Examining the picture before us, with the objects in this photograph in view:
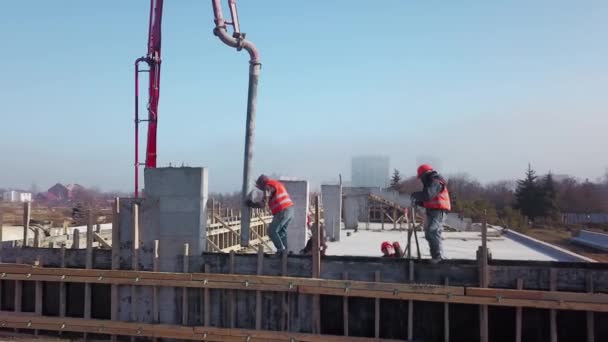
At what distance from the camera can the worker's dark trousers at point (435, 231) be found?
24.3ft

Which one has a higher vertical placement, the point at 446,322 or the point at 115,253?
the point at 115,253

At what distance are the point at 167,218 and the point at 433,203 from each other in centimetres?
400

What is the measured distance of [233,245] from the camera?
1611 cm

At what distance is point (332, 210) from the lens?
18688mm

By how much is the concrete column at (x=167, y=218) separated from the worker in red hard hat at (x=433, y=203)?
3.26m

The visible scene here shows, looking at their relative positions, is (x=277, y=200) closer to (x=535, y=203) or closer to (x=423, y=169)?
(x=423, y=169)

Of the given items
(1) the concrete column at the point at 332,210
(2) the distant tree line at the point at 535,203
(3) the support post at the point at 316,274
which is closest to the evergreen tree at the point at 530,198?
(2) the distant tree line at the point at 535,203

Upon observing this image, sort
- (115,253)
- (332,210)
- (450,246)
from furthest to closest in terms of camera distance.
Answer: (332,210) → (450,246) → (115,253)

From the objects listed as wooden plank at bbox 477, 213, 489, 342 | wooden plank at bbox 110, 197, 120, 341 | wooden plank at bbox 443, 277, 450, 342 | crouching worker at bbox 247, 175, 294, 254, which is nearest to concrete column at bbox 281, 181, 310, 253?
crouching worker at bbox 247, 175, 294, 254

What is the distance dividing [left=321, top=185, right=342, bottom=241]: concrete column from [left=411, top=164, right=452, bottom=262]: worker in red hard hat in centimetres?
1104

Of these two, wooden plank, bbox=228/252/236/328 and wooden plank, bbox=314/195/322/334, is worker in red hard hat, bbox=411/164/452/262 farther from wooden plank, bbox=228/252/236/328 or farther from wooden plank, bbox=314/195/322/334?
wooden plank, bbox=228/252/236/328

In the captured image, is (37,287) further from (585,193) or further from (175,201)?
(585,193)

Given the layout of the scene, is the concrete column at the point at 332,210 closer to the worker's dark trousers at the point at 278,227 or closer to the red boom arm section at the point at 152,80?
the red boom arm section at the point at 152,80

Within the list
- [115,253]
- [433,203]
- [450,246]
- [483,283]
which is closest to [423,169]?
[433,203]
